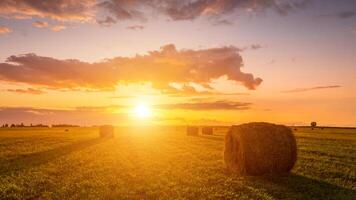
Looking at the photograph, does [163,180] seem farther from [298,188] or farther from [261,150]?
[298,188]

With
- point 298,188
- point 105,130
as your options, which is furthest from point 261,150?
point 105,130

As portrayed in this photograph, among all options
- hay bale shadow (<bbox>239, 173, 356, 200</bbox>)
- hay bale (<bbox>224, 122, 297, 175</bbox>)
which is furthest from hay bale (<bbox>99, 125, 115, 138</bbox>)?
hay bale shadow (<bbox>239, 173, 356, 200</bbox>)

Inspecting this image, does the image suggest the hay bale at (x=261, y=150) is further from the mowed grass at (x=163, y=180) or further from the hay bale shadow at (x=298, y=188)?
the hay bale shadow at (x=298, y=188)

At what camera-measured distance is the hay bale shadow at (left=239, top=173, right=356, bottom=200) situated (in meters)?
12.7

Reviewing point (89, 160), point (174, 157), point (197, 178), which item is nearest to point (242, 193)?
point (197, 178)

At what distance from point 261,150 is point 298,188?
11.8ft

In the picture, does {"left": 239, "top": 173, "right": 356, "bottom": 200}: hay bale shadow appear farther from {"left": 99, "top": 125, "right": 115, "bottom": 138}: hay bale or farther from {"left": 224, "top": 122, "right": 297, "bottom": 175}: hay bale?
{"left": 99, "top": 125, "right": 115, "bottom": 138}: hay bale

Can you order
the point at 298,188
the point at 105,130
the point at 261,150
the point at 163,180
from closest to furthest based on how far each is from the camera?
the point at 298,188 → the point at 163,180 → the point at 261,150 → the point at 105,130

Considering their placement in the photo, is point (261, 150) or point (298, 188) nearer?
point (298, 188)

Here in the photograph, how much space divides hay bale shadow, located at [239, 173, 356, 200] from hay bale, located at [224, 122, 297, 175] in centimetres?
95

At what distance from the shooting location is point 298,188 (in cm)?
1387

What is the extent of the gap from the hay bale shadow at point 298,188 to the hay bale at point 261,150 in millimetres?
950

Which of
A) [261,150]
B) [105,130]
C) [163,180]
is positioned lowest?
[163,180]

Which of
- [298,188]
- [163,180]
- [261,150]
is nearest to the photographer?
[298,188]
